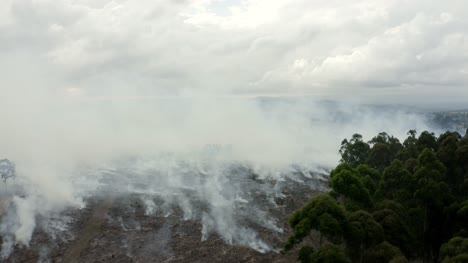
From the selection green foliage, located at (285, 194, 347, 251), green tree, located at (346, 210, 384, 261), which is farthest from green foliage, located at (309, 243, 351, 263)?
green tree, located at (346, 210, 384, 261)

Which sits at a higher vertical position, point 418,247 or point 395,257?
point 395,257

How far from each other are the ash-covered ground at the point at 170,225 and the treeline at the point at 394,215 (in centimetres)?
521

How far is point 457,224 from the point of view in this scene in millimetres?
17797

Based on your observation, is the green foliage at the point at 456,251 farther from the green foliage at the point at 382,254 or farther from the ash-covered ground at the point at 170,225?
the ash-covered ground at the point at 170,225

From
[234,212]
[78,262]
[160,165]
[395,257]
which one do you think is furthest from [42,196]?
[395,257]

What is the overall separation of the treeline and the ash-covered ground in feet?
17.1

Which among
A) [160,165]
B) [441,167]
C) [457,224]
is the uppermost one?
[441,167]

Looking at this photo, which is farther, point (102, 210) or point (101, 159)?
point (101, 159)

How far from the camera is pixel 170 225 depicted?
27406 mm

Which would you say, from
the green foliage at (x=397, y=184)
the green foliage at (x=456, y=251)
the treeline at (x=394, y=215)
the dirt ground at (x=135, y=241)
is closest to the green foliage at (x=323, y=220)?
the treeline at (x=394, y=215)

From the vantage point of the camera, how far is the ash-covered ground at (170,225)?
22.3 meters

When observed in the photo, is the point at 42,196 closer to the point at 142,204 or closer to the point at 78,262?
the point at 142,204

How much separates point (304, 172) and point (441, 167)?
91.1ft

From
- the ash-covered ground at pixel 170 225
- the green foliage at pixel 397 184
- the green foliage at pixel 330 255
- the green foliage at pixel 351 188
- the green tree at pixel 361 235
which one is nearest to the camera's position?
the green foliage at pixel 330 255
